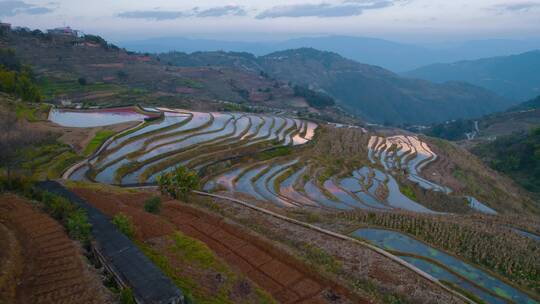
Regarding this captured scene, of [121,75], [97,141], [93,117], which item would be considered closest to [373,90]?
[121,75]

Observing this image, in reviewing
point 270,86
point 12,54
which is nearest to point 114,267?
point 12,54

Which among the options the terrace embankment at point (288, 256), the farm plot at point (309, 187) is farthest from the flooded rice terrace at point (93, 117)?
the terrace embankment at point (288, 256)

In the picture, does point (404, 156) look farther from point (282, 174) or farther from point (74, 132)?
point (74, 132)

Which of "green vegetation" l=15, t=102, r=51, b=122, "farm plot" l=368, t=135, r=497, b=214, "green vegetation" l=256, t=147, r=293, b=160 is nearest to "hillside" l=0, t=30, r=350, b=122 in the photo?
"green vegetation" l=15, t=102, r=51, b=122

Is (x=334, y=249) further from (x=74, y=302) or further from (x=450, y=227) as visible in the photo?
(x=74, y=302)

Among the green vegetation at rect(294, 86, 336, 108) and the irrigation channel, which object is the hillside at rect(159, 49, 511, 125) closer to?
the green vegetation at rect(294, 86, 336, 108)

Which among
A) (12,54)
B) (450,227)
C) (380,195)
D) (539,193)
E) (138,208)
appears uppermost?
(12,54)
